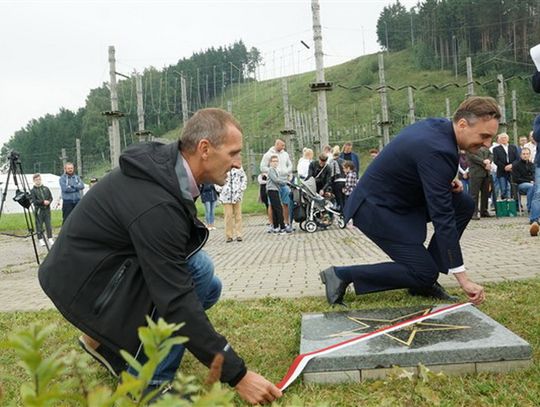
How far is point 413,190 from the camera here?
423 centimetres

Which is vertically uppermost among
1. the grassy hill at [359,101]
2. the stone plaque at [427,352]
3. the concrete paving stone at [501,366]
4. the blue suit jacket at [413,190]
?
the grassy hill at [359,101]

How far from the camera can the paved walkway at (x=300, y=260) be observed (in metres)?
5.72

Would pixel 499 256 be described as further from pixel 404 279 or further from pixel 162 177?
pixel 162 177

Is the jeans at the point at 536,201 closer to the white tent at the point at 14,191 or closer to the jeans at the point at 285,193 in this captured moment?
the jeans at the point at 285,193

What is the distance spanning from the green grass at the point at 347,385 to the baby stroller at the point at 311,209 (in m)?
8.19

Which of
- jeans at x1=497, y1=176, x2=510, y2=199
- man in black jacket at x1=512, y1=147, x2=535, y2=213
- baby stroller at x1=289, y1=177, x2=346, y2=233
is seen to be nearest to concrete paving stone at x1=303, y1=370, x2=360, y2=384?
baby stroller at x1=289, y1=177, x2=346, y2=233

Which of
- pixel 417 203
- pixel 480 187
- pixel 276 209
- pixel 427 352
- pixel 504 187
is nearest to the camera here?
pixel 427 352

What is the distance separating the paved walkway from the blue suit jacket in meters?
1.12

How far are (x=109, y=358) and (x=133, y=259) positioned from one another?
774 mm

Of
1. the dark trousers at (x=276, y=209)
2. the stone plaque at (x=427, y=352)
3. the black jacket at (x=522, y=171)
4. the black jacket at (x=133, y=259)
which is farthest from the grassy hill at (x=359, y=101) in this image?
the black jacket at (x=133, y=259)

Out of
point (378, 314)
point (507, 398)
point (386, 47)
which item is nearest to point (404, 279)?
point (378, 314)

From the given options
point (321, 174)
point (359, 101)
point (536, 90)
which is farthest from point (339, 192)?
point (359, 101)

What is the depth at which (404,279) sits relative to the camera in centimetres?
429

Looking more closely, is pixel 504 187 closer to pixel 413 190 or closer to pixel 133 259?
pixel 413 190
